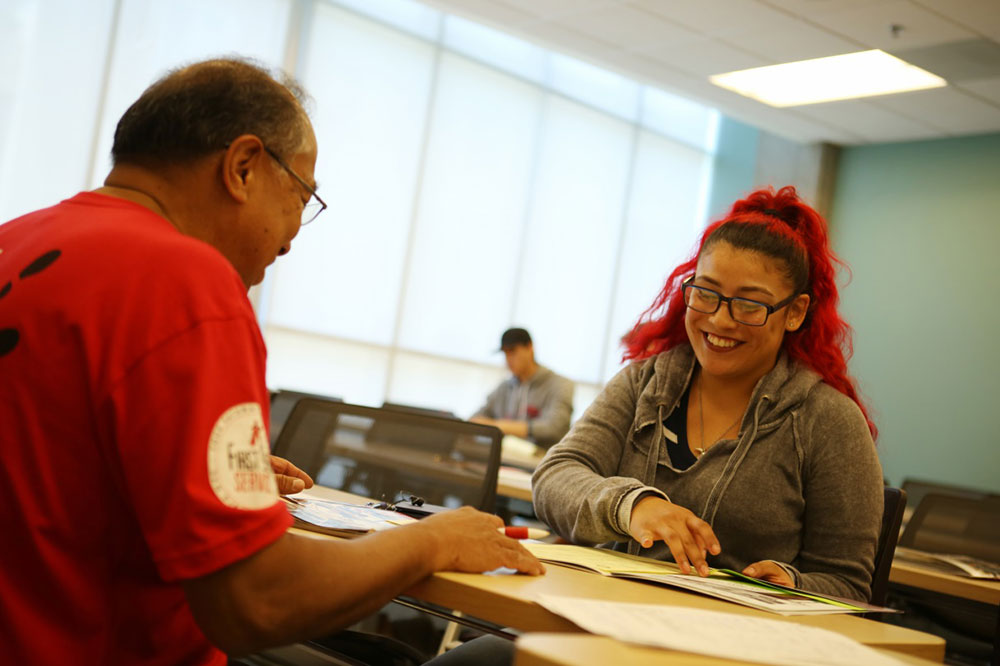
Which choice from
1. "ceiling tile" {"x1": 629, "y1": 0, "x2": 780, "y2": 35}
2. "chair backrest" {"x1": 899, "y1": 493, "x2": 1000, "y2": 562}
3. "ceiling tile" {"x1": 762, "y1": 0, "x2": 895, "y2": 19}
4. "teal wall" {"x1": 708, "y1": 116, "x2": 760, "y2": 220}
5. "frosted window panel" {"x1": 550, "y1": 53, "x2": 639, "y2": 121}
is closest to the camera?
"chair backrest" {"x1": 899, "y1": 493, "x2": 1000, "y2": 562}

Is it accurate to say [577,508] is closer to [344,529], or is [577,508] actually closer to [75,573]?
[344,529]

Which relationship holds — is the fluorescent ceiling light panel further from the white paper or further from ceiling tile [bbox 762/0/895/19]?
the white paper

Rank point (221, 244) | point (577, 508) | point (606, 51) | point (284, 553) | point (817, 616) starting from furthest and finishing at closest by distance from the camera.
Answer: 1. point (606, 51)
2. point (577, 508)
3. point (817, 616)
4. point (221, 244)
5. point (284, 553)

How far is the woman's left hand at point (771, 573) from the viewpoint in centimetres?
147

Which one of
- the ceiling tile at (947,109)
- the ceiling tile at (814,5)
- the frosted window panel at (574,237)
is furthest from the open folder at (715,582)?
the frosted window panel at (574,237)

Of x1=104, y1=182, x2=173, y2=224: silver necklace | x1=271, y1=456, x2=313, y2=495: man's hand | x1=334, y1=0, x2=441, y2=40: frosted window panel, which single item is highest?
x1=334, y1=0, x2=441, y2=40: frosted window panel

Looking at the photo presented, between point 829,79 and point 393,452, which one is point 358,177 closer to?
point 829,79

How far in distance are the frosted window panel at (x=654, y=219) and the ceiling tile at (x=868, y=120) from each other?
1.66m

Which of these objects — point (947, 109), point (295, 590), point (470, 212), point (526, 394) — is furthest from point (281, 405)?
point (947, 109)

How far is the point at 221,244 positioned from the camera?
1.08 m

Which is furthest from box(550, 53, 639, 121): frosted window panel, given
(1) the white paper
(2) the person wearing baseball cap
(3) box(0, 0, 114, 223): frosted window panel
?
(1) the white paper

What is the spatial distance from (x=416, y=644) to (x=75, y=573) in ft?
4.67

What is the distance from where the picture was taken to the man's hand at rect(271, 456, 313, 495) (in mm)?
1472

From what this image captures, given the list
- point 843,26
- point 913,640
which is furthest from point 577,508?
point 843,26
